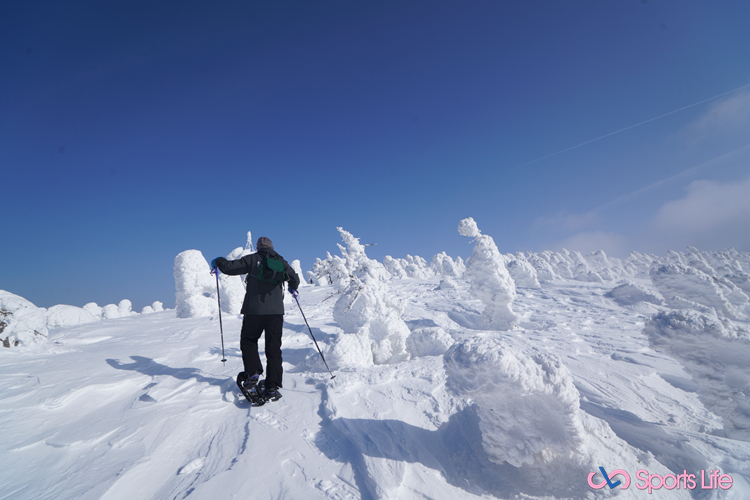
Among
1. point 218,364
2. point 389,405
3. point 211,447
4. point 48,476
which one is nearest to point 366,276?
point 218,364

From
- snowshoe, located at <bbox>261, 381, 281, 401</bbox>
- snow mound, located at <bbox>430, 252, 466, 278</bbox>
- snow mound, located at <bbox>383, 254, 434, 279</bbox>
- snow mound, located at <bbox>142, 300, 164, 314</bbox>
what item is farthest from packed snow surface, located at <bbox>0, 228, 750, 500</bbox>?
snow mound, located at <bbox>383, 254, 434, 279</bbox>

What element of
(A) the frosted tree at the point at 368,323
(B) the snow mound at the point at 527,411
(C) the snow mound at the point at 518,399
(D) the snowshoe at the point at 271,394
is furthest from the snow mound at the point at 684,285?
(D) the snowshoe at the point at 271,394

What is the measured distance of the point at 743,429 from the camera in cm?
357

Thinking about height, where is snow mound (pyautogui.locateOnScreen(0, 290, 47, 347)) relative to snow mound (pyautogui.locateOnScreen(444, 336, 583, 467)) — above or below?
above

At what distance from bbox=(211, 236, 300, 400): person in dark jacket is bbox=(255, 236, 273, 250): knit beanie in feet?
0.45

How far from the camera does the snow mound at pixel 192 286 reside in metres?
13.7

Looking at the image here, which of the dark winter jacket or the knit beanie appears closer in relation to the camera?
the dark winter jacket

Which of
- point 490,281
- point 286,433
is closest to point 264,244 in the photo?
point 286,433

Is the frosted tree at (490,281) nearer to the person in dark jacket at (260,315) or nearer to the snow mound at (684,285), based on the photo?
the snow mound at (684,285)

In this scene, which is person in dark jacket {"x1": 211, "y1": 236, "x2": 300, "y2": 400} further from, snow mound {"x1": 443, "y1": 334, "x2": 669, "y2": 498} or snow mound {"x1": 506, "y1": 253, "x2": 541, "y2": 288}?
snow mound {"x1": 506, "y1": 253, "x2": 541, "y2": 288}

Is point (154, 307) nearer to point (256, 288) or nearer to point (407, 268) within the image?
point (256, 288)

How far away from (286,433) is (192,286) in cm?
1397

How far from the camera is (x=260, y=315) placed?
4.00 meters

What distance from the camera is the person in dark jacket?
3.83 m
